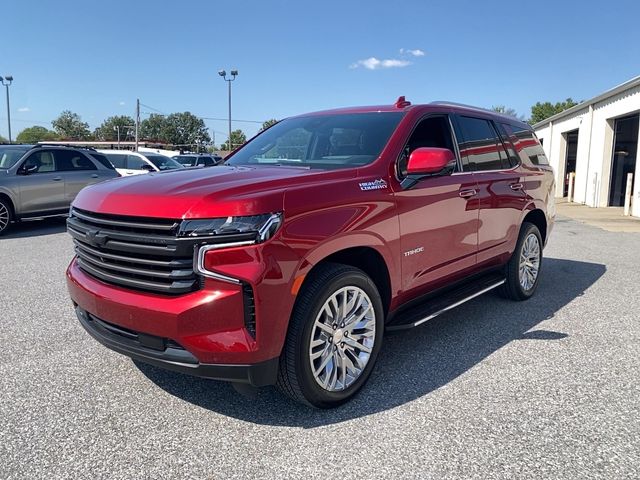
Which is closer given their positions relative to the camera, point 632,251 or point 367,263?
point 367,263

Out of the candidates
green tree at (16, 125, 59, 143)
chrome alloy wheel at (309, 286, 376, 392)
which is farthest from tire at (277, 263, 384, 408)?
green tree at (16, 125, 59, 143)

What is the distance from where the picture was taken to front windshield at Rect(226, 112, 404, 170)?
3754 millimetres

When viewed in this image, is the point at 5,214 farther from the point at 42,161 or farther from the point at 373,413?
the point at 373,413

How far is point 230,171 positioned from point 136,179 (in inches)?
23.5

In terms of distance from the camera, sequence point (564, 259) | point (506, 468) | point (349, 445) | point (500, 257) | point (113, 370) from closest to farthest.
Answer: point (506, 468) < point (349, 445) < point (113, 370) < point (500, 257) < point (564, 259)

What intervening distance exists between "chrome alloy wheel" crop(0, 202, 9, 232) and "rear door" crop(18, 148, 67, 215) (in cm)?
25

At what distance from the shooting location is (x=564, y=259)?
26.8 feet

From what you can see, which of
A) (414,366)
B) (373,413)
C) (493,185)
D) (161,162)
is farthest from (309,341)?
(161,162)

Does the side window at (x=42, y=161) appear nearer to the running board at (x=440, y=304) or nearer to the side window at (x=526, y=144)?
the side window at (x=526, y=144)

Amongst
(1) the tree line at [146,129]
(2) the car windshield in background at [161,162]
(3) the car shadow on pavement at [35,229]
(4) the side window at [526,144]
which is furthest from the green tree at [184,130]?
(4) the side window at [526,144]

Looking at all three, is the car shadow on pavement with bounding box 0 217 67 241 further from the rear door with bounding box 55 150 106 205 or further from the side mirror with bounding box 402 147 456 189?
the side mirror with bounding box 402 147 456 189

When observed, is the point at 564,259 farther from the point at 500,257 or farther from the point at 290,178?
the point at 290,178

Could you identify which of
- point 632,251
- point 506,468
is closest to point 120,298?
point 506,468

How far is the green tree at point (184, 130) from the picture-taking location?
125 metres
